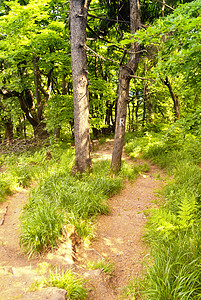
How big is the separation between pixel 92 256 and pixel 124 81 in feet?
17.5

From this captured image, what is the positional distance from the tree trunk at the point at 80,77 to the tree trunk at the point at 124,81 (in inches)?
48.3

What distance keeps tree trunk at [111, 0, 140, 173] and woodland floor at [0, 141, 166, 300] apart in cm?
204

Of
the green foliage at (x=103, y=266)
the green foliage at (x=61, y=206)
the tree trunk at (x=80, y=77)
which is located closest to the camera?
the green foliage at (x=103, y=266)

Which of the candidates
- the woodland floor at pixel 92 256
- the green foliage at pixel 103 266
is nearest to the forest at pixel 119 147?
the woodland floor at pixel 92 256

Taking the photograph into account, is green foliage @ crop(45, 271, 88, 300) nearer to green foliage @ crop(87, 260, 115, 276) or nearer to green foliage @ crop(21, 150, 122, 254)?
green foliage @ crop(87, 260, 115, 276)

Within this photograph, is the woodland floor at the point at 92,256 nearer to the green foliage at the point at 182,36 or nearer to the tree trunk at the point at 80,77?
the tree trunk at the point at 80,77

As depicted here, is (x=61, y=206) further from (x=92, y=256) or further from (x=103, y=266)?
Answer: (x=103, y=266)

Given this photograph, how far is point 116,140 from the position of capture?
6.88 meters

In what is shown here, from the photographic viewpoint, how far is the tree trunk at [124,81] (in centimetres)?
589

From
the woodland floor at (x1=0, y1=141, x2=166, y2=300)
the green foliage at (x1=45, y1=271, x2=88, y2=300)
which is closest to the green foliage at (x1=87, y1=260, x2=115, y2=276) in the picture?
the woodland floor at (x1=0, y1=141, x2=166, y2=300)

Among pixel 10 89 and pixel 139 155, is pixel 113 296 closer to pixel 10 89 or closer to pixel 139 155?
pixel 139 155

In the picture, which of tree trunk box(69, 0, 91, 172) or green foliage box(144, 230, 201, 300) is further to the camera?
tree trunk box(69, 0, 91, 172)

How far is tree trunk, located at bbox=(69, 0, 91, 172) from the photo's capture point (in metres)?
5.51

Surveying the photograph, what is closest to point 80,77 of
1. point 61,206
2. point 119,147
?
point 119,147
